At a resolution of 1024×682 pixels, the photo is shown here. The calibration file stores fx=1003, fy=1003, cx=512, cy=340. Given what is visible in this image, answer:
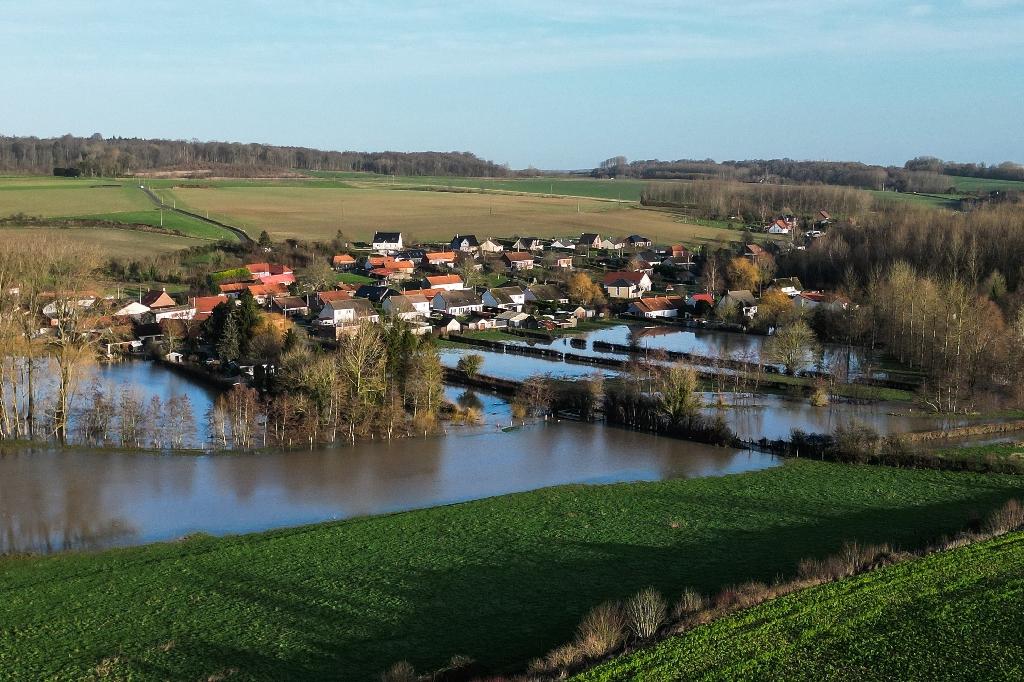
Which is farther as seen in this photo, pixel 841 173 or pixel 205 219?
pixel 841 173

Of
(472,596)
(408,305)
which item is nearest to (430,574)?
(472,596)

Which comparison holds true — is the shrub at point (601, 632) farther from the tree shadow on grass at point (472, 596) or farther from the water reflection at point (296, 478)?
the water reflection at point (296, 478)

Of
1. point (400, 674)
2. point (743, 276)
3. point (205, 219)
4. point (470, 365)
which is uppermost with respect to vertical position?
point (205, 219)

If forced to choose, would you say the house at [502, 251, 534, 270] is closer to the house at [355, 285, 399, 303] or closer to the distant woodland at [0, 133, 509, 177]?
the house at [355, 285, 399, 303]

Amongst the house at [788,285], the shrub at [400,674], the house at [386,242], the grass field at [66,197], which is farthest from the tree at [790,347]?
the grass field at [66,197]

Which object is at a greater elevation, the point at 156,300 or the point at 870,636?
the point at 156,300

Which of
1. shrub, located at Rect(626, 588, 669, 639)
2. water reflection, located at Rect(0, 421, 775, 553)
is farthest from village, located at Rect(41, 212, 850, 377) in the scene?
shrub, located at Rect(626, 588, 669, 639)

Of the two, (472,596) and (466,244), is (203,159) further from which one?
(472,596)
